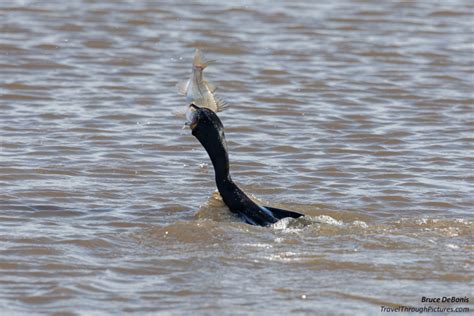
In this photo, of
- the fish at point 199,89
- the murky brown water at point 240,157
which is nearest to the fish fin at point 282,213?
the murky brown water at point 240,157

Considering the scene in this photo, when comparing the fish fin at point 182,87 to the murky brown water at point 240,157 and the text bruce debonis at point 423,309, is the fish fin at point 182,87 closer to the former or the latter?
the murky brown water at point 240,157

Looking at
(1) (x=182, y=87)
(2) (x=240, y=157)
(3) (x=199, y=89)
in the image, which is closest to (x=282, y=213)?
(3) (x=199, y=89)

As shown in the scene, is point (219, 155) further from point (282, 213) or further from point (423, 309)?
point (423, 309)

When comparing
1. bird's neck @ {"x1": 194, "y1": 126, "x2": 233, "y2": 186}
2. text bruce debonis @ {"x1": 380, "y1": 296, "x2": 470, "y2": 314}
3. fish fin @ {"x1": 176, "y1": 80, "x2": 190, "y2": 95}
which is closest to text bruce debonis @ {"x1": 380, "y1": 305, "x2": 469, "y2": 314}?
text bruce debonis @ {"x1": 380, "y1": 296, "x2": 470, "y2": 314}

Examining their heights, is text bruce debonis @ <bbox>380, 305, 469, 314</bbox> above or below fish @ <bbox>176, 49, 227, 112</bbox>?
below

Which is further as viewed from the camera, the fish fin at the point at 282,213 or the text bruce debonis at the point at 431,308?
the fish fin at the point at 282,213

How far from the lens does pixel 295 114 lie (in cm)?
1112

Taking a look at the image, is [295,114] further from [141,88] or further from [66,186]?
[66,186]

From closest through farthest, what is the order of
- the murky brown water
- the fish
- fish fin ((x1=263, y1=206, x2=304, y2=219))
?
1. the murky brown water
2. fish fin ((x1=263, y1=206, x2=304, y2=219))
3. the fish

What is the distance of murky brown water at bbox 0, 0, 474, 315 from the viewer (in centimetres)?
634

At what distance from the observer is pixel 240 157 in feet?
31.6

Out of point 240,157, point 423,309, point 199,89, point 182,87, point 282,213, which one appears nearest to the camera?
point 423,309

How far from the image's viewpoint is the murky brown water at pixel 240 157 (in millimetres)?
6340

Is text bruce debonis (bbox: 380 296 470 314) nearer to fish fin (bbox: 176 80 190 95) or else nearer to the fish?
the fish
